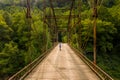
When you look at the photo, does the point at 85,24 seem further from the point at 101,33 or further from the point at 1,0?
the point at 1,0

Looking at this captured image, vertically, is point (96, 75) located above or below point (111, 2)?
below

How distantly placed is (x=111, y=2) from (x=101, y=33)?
27955mm

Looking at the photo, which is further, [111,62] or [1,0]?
[1,0]

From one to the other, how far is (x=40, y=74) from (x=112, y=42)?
5045cm

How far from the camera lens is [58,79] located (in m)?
13.4

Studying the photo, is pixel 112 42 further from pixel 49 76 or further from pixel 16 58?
pixel 49 76

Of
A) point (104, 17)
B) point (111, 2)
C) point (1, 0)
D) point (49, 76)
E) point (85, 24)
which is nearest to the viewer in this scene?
point (49, 76)

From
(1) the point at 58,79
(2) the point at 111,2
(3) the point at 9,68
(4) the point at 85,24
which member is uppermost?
(2) the point at 111,2

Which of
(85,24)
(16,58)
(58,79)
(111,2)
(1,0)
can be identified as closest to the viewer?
(58,79)

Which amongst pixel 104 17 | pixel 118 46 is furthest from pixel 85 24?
pixel 118 46

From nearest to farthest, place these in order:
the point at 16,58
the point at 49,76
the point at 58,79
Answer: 1. the point at 58,79
2. the point at 49,76
3. the point at 16,58

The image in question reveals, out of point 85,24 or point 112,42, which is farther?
point 112,42

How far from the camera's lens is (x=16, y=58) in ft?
186

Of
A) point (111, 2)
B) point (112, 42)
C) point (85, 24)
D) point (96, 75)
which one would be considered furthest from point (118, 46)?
point (96, 75)
